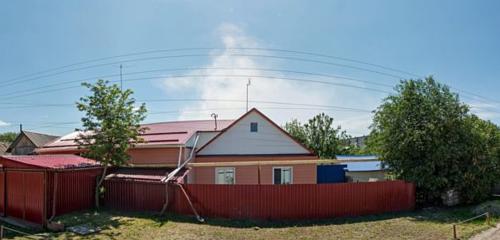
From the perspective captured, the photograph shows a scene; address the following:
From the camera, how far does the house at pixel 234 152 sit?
2039 centimetres

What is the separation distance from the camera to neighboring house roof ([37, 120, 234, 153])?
2095 cm

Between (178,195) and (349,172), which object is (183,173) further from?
(349,172)

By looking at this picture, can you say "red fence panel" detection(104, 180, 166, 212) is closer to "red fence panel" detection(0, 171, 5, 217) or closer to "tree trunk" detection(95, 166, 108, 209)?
"tree trunk" detection(95, 166, 108, 209)

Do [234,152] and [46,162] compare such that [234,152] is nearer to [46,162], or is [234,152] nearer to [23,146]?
[46,162]

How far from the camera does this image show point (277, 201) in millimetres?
13906

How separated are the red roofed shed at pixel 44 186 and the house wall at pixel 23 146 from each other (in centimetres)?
2639

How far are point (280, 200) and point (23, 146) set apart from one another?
36.7 meters

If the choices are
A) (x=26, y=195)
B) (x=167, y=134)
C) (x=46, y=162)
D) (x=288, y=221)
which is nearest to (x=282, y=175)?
(x=288, y=221)

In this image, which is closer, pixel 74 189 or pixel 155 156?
pixel 74 189

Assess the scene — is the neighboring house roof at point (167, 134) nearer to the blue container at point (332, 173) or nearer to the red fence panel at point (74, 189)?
the red fence panel at point (74, 189)

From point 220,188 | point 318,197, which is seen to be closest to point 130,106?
point 220,188

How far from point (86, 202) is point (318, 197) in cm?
1010

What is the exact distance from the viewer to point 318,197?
Result: 14180 millimetres

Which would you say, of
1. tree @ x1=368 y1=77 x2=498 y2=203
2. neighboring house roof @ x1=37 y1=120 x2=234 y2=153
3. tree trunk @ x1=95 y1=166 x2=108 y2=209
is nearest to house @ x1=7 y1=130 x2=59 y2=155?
neighboring house roof @ x1=37 y1=120 x2=234 y2=153
